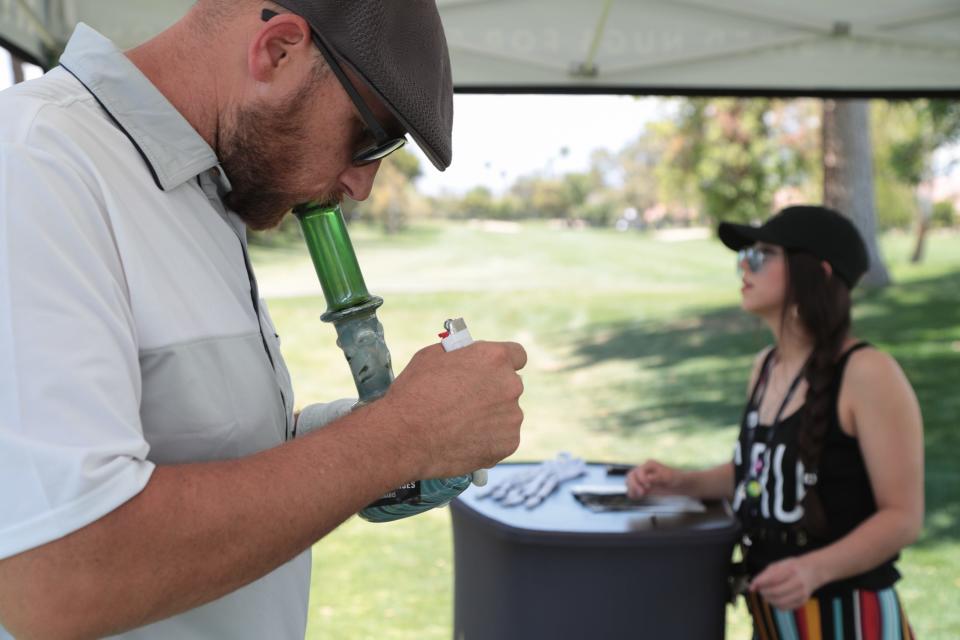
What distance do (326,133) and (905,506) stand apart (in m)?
1.76

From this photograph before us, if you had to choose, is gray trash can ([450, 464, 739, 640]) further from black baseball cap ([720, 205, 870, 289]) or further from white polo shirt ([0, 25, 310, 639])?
white polo shirt ([0, 25, 310, 639])

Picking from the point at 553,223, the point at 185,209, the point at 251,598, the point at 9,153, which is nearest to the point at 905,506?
the point at 251,598

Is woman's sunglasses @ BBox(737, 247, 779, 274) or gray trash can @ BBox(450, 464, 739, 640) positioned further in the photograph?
woman's sunglasses @ BBox(737, 247, 779, 274)

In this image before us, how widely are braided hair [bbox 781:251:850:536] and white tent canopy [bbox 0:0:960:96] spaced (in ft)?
3.67

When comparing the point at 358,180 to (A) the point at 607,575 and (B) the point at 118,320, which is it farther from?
(A) the point at 607,575

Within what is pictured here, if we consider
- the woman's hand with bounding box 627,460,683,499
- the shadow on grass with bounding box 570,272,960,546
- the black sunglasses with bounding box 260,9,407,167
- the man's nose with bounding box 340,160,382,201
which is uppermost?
the black sunglasses with bounding box 260,9,407,167

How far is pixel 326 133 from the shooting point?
1.00 m

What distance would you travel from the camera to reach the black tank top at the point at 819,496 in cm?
220

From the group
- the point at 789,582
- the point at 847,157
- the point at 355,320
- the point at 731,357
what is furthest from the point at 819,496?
the point at 847,157

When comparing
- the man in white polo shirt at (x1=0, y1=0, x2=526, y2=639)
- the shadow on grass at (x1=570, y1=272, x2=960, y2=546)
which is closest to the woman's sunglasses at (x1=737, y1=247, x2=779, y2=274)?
the man in white polo shirt at (x1=0, y1=0, x2=526, y2=639)

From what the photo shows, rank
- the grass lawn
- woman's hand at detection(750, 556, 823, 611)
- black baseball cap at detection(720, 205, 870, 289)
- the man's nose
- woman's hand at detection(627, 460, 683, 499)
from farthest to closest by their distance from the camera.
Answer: the grass lawn → woman's hand at detection(627, 460, 683, 499) → black baseball cap at detection(720, 205, 870, 289) → woman's hand at detection(750, 556, 823, 611) → the man's nose

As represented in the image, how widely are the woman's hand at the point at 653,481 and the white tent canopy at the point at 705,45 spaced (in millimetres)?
1494

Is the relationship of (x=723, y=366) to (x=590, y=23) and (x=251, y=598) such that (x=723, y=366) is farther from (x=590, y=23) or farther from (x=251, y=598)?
(x=251, y=598)

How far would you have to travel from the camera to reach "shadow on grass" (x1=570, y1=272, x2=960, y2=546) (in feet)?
29.2
